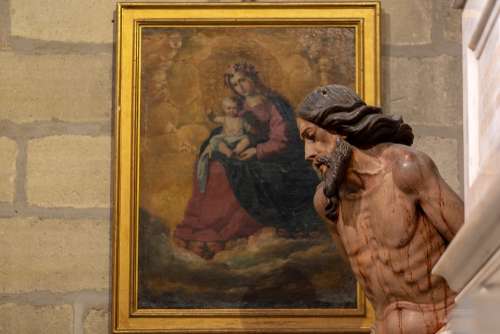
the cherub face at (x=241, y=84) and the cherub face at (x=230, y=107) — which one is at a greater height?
the cherub face at (x=241, y=84)

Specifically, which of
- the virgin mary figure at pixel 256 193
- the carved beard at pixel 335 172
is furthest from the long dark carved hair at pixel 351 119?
the virgin mary figure at pixel 256 193

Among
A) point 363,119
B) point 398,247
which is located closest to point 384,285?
point 398,247

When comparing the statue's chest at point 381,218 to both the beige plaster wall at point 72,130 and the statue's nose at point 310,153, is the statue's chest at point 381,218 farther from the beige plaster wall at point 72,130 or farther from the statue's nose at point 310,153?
the beige plaster wall at point 72,130

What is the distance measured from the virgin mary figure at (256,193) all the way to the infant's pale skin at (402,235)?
4.41 feet

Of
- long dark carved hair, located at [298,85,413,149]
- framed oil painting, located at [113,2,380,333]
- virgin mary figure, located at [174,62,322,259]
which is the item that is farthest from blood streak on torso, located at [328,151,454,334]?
virgin mary figure, located at [174,62,322,259]

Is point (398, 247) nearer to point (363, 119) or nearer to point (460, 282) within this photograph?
point (363, 119)

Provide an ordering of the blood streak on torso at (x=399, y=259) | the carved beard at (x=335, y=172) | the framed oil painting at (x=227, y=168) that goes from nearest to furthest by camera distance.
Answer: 1. the blood streak on torso at (x=399, y=259)
2. the carved beard at (x=335, y=172)
3. the framed oil painting at (x=227, y=168)

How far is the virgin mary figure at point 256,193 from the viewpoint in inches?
221

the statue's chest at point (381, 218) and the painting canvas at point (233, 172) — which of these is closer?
the statue's chest at point (381, 218)

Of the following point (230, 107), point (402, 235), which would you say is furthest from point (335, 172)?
point (230, 107)

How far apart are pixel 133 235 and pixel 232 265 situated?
0.42 metres

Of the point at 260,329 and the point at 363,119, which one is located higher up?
the point at 363,119

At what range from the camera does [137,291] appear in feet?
18.1

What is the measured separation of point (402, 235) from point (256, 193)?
5.08ft
